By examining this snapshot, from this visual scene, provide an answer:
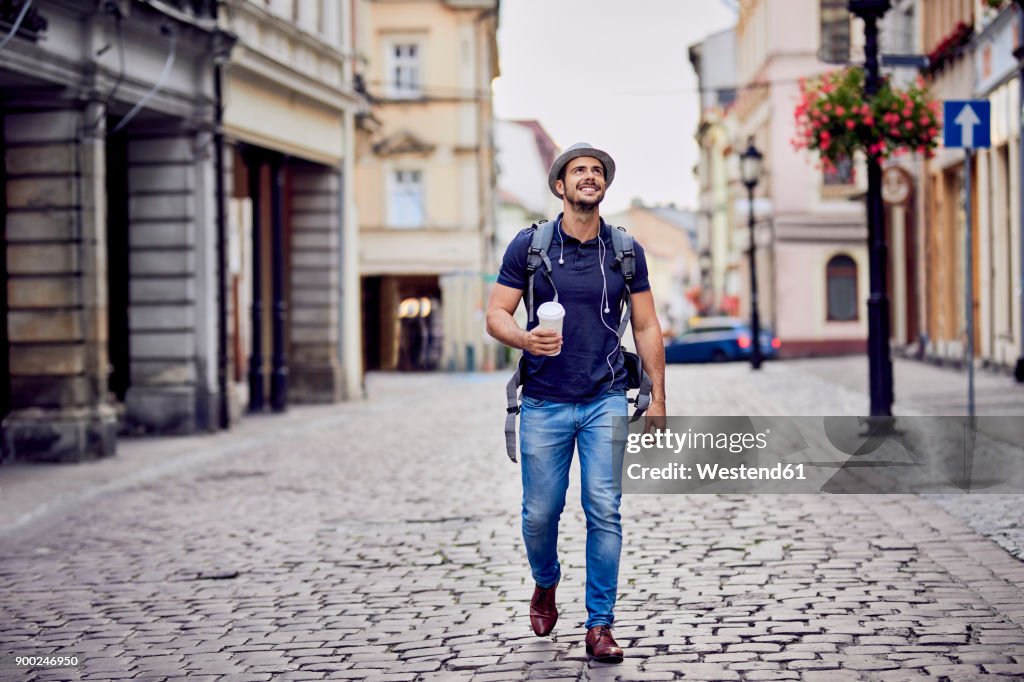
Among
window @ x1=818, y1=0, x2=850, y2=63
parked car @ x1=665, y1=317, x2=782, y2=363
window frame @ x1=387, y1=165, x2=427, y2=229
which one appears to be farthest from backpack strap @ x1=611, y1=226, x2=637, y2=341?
parked car @ x1=665, y1=317, x2=782, y2=363

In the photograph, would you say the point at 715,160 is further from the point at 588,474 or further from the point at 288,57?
the point at 588,474

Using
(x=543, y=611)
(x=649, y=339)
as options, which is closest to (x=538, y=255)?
(x=649, y=339)

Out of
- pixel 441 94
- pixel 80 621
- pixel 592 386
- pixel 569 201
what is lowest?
pixel 80 621

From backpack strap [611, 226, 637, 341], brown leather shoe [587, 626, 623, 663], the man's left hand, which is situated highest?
backpack strap [611, 226, 637, 341]

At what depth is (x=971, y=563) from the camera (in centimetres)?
762

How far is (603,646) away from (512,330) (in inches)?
47.5

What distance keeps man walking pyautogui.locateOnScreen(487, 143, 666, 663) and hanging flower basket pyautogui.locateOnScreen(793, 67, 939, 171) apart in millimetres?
9873

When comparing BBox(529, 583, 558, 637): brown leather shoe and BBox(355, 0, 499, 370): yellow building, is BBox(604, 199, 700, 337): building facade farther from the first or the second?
BBox(529, 583, 558, 637): brown leather shoe

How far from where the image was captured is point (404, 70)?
41.9 metres

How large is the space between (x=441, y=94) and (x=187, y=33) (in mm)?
24276

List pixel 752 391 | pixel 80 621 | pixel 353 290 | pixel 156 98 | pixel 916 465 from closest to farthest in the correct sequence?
1. pixel 80 621
2. pixel 916 465
3. pixel 156 98
4. pixel 752 391
5. pixel 353 290

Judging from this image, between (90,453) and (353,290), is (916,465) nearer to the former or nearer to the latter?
(90,453)

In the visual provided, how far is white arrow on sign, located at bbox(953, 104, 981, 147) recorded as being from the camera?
511 inches

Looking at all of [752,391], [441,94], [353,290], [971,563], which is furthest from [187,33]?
[441,94]
